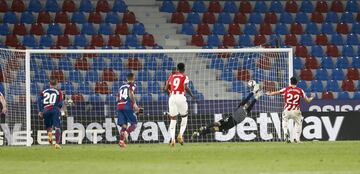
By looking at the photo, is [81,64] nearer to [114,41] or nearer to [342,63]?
[114,41]

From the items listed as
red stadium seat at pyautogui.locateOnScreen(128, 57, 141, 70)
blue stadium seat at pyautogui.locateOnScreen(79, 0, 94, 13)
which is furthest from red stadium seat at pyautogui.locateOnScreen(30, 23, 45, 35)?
red stadium seat at pyautogui.locateOnScreen(128, 57, 141, 70)

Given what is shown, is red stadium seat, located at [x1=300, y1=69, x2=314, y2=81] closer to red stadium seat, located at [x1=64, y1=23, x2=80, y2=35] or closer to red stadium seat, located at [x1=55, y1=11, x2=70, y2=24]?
red stadium seat, located at [x1=64, y1=23, x2=80, y2=35]

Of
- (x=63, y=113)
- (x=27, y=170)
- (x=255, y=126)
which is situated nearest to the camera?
(x=27, y=170)

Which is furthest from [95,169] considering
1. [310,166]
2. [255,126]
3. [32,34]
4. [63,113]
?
[32,34]

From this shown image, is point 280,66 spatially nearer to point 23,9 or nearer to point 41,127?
point 41,127

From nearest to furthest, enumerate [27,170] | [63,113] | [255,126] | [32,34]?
[27,170] < [63,113] < [255,126] < [32,34]

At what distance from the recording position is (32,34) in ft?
102

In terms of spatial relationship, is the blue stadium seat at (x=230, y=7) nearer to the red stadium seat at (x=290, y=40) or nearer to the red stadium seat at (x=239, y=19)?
the red stadium seat at (x=239, y=19)

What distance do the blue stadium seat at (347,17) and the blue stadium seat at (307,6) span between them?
1037mm

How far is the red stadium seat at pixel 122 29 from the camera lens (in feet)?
105

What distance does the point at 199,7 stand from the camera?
111 feet

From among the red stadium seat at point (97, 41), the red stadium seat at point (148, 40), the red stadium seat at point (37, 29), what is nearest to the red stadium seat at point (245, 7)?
the red stadium seat at point (148, 40)

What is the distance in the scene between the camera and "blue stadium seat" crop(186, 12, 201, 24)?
33.3 meters

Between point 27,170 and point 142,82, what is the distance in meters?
12.5
